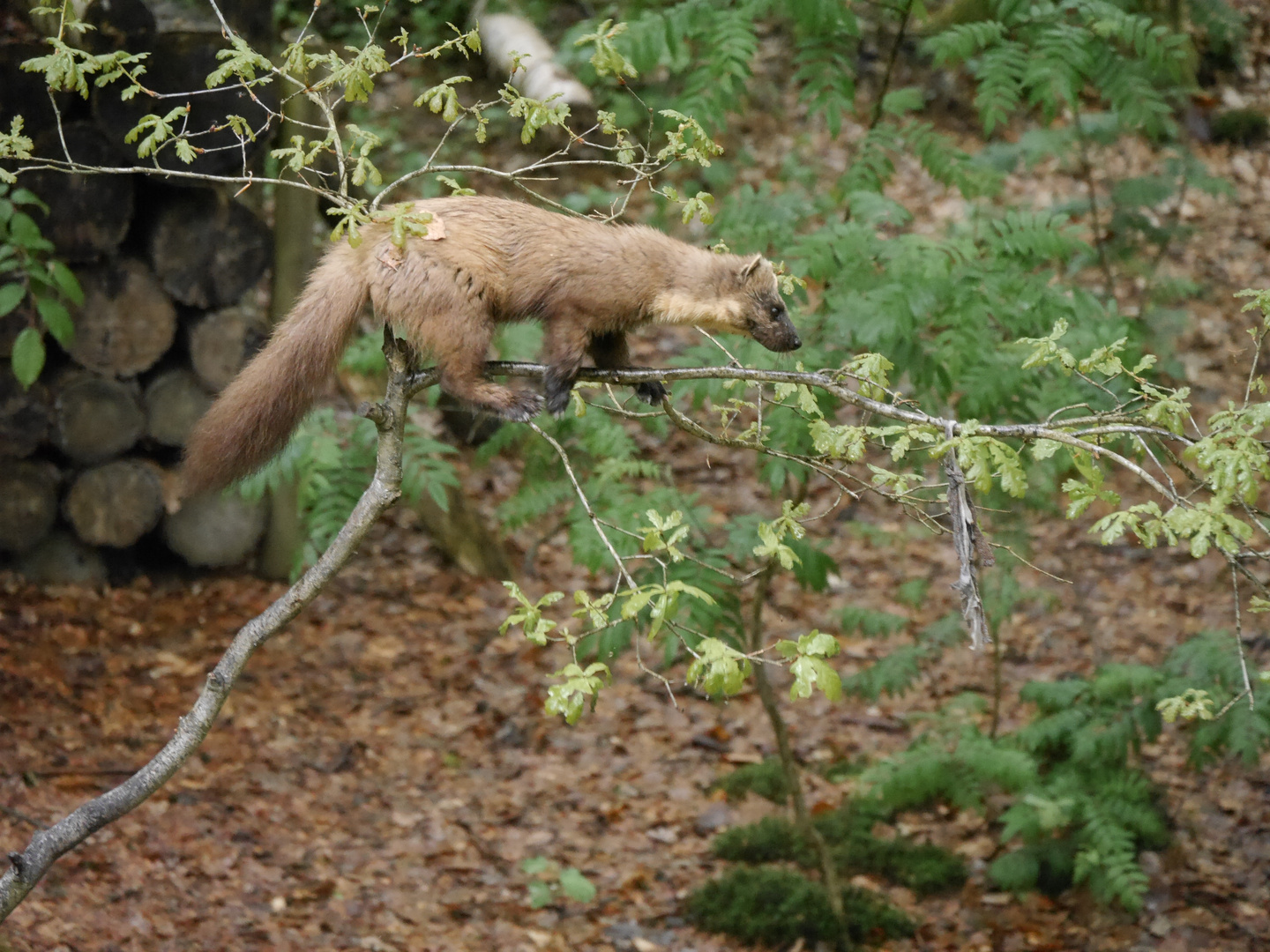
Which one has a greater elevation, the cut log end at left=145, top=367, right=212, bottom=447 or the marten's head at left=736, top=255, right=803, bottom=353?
the marten's head at left=736, top=255, right=803, bottom=353

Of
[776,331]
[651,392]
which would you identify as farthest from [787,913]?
[776,331]

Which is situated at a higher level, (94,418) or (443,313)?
(443,313)

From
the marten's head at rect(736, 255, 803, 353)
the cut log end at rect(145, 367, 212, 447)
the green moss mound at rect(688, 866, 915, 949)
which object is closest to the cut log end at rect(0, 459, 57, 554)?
the cut log end at rect(145, 367, 212, 447)

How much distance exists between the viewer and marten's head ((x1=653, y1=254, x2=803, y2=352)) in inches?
160

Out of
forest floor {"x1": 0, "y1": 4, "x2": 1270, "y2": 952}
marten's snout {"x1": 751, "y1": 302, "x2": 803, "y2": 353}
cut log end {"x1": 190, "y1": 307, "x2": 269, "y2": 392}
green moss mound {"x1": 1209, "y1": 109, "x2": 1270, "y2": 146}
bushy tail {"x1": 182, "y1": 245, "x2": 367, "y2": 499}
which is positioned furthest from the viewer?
green moss mound {"x1": 1209, "y1": 109, "x2": 1270, "y2": 146}

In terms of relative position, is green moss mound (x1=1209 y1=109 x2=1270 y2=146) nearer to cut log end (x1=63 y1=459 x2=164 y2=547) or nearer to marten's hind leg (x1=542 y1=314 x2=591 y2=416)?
marten's hind leg (x1=542 y1=314 x2=591 y2=416)

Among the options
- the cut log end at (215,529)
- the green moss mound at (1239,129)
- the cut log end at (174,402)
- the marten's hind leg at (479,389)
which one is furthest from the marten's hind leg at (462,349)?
the green moss mound at (1239,129)

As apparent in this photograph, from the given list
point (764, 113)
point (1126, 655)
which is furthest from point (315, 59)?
point (764, 113)

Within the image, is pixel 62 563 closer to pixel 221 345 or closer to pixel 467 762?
pixel 221 345

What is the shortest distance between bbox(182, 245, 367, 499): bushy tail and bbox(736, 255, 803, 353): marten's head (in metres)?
1.29

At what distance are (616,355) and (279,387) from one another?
1.32 m

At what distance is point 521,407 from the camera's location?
152 inches

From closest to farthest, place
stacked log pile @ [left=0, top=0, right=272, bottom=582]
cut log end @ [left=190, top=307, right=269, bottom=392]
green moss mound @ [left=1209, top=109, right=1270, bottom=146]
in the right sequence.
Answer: stacked log pile @ [left=0, top=0, right=272, bottom=582] → cut log end @ [left=190, top=307, right=269, bottom=392] → green moss mound @ [left=1209, top=109, right=1270, bottom=146]

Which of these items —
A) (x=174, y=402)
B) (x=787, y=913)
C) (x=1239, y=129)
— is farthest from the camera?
(x=1239, y=129)
